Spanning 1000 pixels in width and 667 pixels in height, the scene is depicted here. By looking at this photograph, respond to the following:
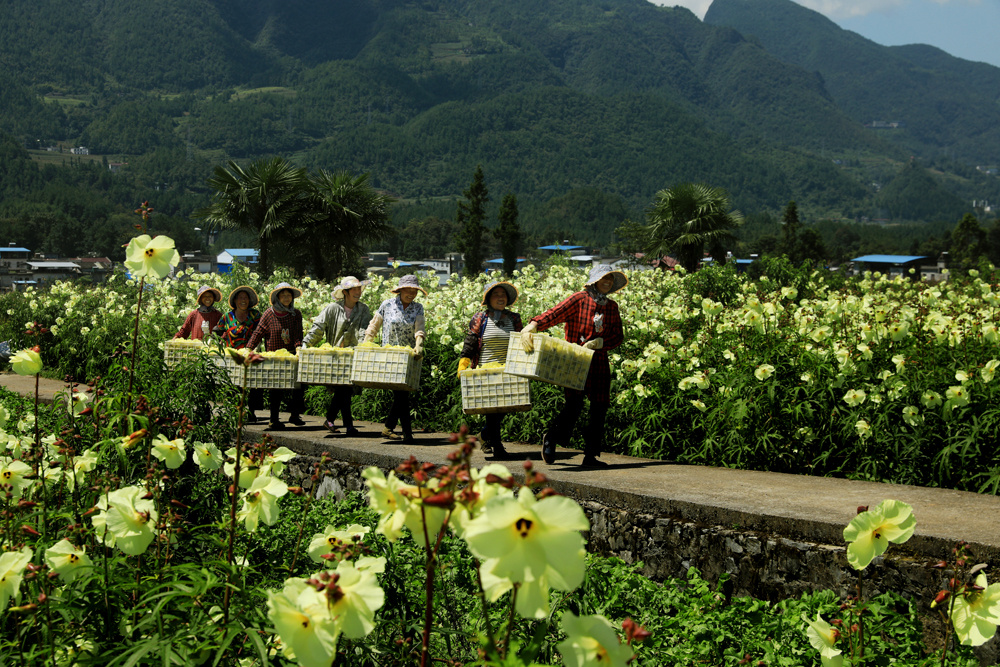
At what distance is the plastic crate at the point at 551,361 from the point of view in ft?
18.3

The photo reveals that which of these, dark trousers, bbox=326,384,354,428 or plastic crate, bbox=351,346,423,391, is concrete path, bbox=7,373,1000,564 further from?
dark trousers, bbox=326,384,354,428

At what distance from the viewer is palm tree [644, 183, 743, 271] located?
30203 mm

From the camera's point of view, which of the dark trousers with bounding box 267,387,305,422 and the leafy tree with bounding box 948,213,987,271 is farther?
the leafy tree with bounding box 948,213,987,271

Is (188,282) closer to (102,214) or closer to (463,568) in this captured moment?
(463,568)

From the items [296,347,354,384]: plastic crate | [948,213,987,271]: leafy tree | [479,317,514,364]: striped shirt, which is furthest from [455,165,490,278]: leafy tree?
[479,317,514,364]: striped shirt

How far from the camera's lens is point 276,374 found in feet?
25.0

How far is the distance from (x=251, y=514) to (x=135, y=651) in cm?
47

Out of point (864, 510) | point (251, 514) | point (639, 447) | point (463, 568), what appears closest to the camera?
point (864, 510)

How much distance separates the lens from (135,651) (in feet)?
7.04

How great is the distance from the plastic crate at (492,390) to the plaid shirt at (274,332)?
2.60 metres

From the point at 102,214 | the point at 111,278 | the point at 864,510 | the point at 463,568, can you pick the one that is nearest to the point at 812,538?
the point at 463,568

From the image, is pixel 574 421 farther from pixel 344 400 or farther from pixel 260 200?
pixel 260 200

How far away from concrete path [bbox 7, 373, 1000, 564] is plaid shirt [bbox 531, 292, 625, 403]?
56 cm

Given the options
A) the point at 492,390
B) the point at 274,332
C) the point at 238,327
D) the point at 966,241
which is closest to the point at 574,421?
the point at 492,390
